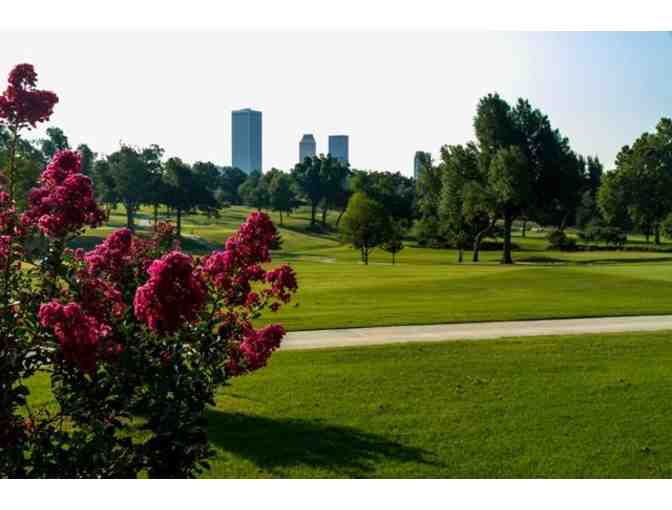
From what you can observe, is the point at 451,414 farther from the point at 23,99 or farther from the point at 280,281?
the point at 23,99

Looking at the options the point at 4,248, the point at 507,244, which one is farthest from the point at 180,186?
the point at 4,248

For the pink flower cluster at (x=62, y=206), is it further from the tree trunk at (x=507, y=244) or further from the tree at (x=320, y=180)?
the tree at (x=320, y=180)

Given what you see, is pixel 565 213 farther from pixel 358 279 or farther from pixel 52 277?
pixel 52 277

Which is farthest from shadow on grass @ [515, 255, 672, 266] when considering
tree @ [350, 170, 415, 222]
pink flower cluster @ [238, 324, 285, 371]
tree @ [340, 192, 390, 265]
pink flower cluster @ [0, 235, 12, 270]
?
pink flower cluster @ [0, 235, 12, 270]

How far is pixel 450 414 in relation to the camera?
10727 mm

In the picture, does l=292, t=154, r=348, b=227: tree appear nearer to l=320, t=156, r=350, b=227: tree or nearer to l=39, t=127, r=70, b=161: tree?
l=320, t=156, r=350, b=227: tree

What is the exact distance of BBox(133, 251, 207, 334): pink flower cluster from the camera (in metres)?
5.27

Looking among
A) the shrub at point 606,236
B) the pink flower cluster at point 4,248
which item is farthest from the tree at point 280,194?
the pink flower cluster at point 4,248

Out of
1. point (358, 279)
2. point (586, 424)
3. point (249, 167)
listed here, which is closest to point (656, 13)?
point (586, 424)

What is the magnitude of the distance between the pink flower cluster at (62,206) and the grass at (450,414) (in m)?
3.86

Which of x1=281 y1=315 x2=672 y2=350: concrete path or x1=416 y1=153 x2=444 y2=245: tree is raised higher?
x1=416 y1=153 x2=444 y2=245: tree

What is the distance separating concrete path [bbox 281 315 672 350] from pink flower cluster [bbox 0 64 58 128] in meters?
10.4

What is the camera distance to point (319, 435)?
32.4 feet

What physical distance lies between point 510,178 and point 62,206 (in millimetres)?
55865
